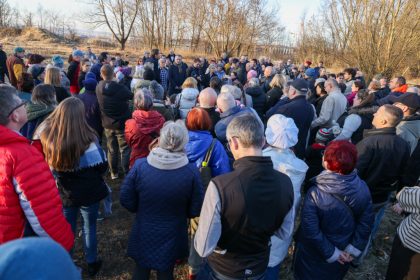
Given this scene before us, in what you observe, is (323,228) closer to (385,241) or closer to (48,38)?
(385,241)

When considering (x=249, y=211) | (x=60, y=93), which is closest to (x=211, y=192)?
(x=249, y=211)

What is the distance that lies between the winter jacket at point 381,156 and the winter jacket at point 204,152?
1457 mm

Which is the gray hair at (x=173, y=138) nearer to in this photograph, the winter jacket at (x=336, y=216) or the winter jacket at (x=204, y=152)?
the winter jacket at (x=204, y=152)

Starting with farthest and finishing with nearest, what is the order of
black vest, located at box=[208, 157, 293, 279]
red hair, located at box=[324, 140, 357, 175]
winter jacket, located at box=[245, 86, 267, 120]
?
winter jacket, located at box=[245, 86, 267, 120]
red hair, located at box=[324, 140, 357, 175]
black vest, located at box=[208, 157, 293, 279]

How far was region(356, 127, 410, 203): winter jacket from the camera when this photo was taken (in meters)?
2.93

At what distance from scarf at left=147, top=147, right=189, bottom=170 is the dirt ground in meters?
1.51

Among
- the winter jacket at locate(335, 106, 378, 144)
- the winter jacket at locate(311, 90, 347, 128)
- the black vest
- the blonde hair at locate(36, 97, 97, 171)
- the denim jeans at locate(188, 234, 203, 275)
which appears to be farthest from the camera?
the winter jacket at locate(311, 90, 347, 128)

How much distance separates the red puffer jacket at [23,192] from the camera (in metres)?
1.76

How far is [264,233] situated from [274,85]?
187 inches

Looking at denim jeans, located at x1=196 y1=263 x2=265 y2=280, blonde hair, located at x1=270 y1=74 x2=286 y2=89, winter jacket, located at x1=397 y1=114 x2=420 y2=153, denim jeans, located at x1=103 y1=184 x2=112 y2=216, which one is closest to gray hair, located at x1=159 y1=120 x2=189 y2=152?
denim jeans, located at x1=196 y1=263 x2=265 y2=280

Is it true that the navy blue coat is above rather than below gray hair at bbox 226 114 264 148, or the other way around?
below

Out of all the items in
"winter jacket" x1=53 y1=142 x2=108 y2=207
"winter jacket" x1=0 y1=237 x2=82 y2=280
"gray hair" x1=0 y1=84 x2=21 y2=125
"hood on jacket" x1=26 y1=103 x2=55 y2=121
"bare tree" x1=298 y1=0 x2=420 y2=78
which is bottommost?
"winter jacket" x1=53 y1=142 x2=108 y2=207

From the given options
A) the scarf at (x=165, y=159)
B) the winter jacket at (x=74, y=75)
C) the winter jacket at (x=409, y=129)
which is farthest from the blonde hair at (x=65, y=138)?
the winter jacket at (x=74, y=75)

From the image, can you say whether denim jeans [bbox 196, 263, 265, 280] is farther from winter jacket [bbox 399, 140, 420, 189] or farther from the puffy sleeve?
winter jacket [bbox 399, 140, 420, 189]
